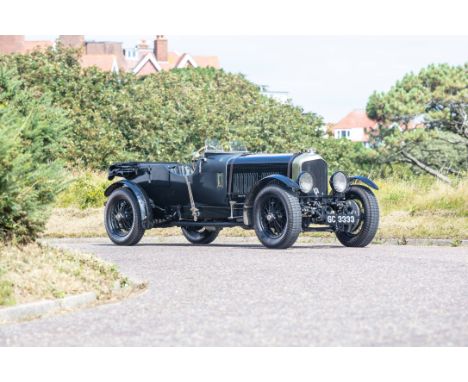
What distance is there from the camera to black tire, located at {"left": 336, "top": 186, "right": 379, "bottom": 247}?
2008 cm

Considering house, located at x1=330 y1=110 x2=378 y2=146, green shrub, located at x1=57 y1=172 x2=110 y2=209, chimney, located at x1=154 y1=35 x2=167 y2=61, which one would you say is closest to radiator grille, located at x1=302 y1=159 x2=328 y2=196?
green shrub, located at x1=57 y1=172 x2=110 y2=209

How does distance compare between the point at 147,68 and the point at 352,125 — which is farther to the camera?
the point at 352,125

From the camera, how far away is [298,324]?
9969mm

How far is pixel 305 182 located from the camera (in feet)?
64.7

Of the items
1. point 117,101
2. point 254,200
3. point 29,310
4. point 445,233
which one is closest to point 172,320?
point 29,310

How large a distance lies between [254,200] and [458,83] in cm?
3931

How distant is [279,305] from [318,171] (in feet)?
29.6

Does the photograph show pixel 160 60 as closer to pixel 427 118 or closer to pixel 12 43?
pixel 12 43

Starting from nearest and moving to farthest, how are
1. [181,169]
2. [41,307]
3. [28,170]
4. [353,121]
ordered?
[41,307]
[28,170]
[181,169]
[353,121]

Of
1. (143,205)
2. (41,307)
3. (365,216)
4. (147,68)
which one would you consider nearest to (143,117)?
(143,205)

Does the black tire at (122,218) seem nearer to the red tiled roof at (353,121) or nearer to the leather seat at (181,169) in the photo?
the leather seat at (181,169)

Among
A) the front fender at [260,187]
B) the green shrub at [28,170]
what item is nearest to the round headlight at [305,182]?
the front fender at [260,187]

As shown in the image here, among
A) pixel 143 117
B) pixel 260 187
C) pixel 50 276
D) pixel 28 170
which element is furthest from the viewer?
pixel 143 117

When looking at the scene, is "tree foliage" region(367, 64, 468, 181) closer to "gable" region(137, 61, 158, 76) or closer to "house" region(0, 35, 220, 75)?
"house" region(0, 35, 220, 75)
